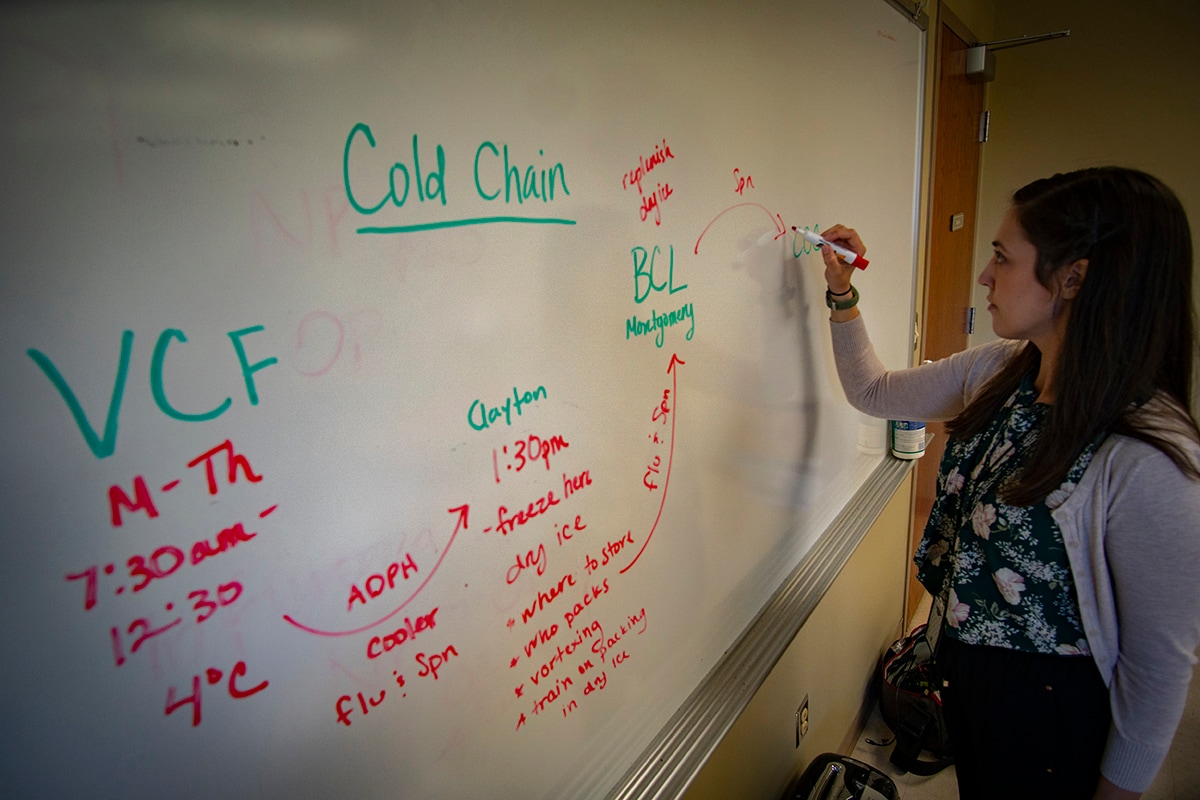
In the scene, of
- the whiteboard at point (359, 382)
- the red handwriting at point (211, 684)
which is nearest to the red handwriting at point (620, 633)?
the whiteboard at point (359, 382)

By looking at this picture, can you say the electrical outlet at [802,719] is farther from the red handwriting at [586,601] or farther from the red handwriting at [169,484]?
the red handwriting at [169,484]

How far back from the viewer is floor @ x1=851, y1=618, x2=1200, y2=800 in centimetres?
166

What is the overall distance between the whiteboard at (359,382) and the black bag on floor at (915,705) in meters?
1.24

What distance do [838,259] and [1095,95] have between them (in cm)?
245

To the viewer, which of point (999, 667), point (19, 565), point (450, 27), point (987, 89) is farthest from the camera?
point (987, 89)

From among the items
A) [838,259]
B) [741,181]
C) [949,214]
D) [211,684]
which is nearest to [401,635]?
[211,684]

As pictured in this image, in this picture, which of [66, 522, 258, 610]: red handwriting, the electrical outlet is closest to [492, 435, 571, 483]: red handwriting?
[66, 522, 258, 610]: red handwriting

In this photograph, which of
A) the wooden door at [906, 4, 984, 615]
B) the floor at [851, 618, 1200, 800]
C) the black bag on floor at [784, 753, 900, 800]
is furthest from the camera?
the wooden door at [906, 4, 984, 615]

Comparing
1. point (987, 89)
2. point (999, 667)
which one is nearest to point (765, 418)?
point (999, 667)

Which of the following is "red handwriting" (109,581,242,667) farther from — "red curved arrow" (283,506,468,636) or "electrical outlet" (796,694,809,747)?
"electrical outlet" (796,694,809,747)

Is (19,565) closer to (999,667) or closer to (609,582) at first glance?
(609,582)

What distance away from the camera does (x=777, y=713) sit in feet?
3.96

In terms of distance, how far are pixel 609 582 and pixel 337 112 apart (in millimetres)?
549

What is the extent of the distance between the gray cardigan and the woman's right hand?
1.54 feet
